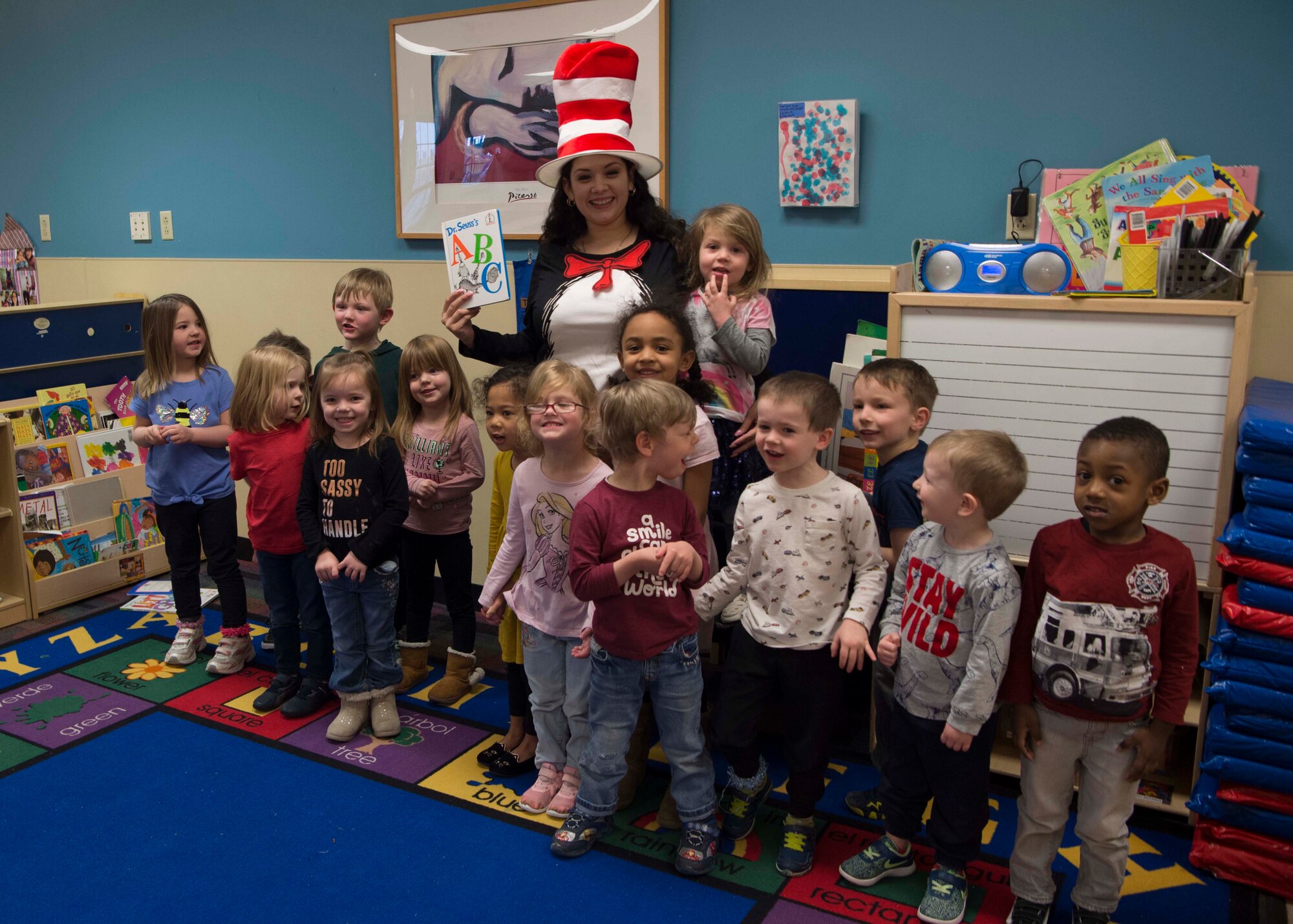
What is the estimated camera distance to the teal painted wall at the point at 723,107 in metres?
2.38

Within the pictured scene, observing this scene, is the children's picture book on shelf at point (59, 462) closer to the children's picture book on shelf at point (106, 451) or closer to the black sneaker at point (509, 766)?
the children's picture book on shelf at point (106, 451)

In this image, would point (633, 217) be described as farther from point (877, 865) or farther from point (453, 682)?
point (877, 865)

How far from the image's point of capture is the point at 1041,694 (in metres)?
1.76

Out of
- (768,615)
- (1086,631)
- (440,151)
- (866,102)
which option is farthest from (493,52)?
(1086,631)

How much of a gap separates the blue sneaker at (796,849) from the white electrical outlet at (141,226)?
12.3ft

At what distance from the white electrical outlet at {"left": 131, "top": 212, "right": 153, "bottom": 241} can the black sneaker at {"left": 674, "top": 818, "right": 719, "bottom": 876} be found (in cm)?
363

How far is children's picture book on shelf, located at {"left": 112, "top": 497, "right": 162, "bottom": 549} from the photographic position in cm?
375

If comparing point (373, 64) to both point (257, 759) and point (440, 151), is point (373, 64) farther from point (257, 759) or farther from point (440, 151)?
point (257, 759)

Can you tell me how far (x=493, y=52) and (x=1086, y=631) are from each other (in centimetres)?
261

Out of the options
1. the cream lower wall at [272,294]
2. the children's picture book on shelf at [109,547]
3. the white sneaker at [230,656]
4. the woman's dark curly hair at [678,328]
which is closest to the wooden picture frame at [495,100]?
the cream lower wall at [272,294]

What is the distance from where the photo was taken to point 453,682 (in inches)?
111

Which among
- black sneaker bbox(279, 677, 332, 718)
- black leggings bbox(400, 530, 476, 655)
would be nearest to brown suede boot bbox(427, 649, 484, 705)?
black leggings bbox(400, 530, 476, 655)

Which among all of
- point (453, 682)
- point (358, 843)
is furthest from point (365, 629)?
point (358, 843)

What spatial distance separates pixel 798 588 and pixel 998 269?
0.90 metres
